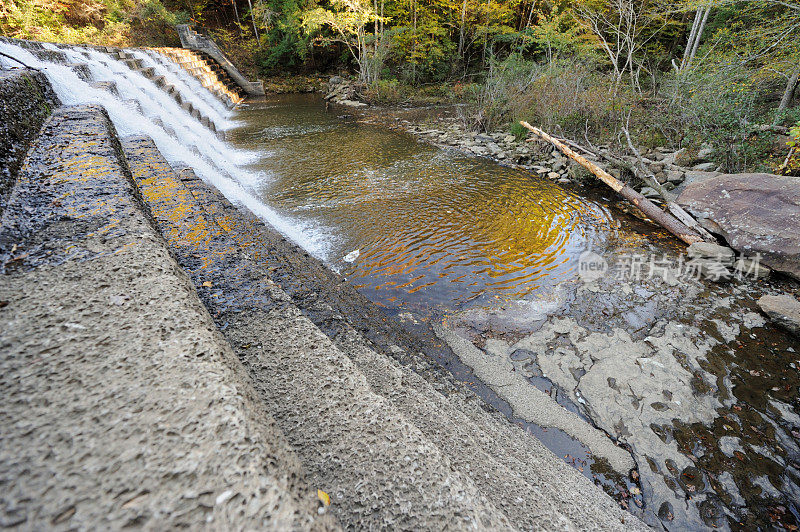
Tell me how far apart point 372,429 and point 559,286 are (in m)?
3.66

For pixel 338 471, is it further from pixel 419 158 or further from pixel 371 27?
pixel 371 27

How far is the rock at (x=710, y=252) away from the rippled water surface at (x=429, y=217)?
112cm

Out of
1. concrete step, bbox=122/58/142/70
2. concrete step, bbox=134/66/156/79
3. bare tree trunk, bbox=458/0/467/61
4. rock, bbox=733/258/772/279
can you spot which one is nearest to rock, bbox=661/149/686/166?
rock, bbox=733/258/772/279

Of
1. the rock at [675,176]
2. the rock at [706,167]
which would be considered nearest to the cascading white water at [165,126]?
the rock at [675,176]

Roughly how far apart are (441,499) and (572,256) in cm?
461

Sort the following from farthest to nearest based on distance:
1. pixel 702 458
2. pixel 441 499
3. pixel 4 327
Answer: pixel 702 458 < pixel 4 327 < pixel 441 499

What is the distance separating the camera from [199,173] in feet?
18.5

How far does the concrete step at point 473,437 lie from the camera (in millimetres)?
1493

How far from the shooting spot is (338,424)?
130cm

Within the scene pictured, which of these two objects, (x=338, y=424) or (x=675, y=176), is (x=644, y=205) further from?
(x=338, y=424)

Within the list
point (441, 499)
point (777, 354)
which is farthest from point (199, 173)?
point (777, 354)

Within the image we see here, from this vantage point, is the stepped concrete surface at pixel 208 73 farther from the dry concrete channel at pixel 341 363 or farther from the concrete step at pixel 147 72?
the dry concrete channel at pixel 341 363

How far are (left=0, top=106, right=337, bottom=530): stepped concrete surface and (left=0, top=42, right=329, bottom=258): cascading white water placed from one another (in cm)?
309

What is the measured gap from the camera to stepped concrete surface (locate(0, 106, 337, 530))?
2.57ft
